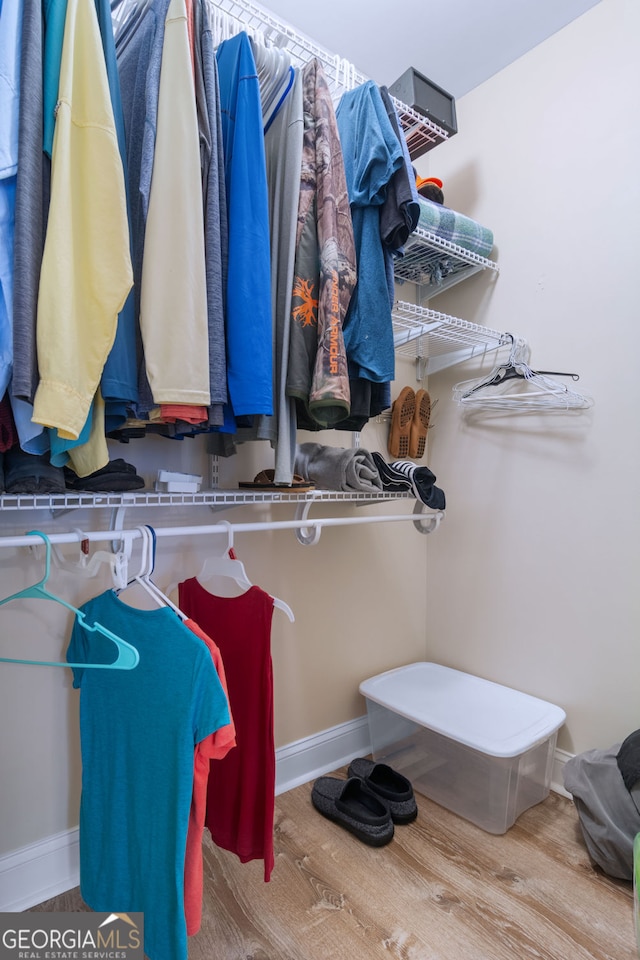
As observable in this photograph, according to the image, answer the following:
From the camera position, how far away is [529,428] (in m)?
1.78

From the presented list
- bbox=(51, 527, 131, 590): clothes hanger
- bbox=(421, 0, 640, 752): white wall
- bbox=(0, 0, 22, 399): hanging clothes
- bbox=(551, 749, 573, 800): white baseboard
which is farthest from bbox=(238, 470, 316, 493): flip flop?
bbox=(551, 749, 573, 800): white baseboard

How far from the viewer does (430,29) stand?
5.43 ft

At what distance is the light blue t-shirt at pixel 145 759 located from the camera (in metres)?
0.87

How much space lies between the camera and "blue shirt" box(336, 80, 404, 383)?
116 cm

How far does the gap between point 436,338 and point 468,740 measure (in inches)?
51.3

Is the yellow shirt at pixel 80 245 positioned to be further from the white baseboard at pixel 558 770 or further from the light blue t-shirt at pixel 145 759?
the white baseboard at pixel 558 770

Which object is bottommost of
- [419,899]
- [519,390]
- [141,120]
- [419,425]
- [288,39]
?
[419,899]

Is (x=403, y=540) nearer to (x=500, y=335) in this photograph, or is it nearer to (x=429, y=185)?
(x=500, y=335)

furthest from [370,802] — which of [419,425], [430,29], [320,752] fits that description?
[430,29]

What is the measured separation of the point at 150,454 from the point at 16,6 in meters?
0.89

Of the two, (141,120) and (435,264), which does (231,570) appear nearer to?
(141,120)

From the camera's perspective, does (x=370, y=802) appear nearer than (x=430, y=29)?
Yes

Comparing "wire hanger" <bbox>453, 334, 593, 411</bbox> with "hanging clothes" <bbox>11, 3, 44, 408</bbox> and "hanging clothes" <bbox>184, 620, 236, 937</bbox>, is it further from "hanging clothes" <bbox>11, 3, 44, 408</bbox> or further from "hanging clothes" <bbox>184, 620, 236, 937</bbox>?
"hanging clothes" <bbox>11, 3, 44, 408</bbox>

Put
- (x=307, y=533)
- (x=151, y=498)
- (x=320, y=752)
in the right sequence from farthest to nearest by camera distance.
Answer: (x=320, y=752) < (x=307, y=533) < (x=151, y=498)
